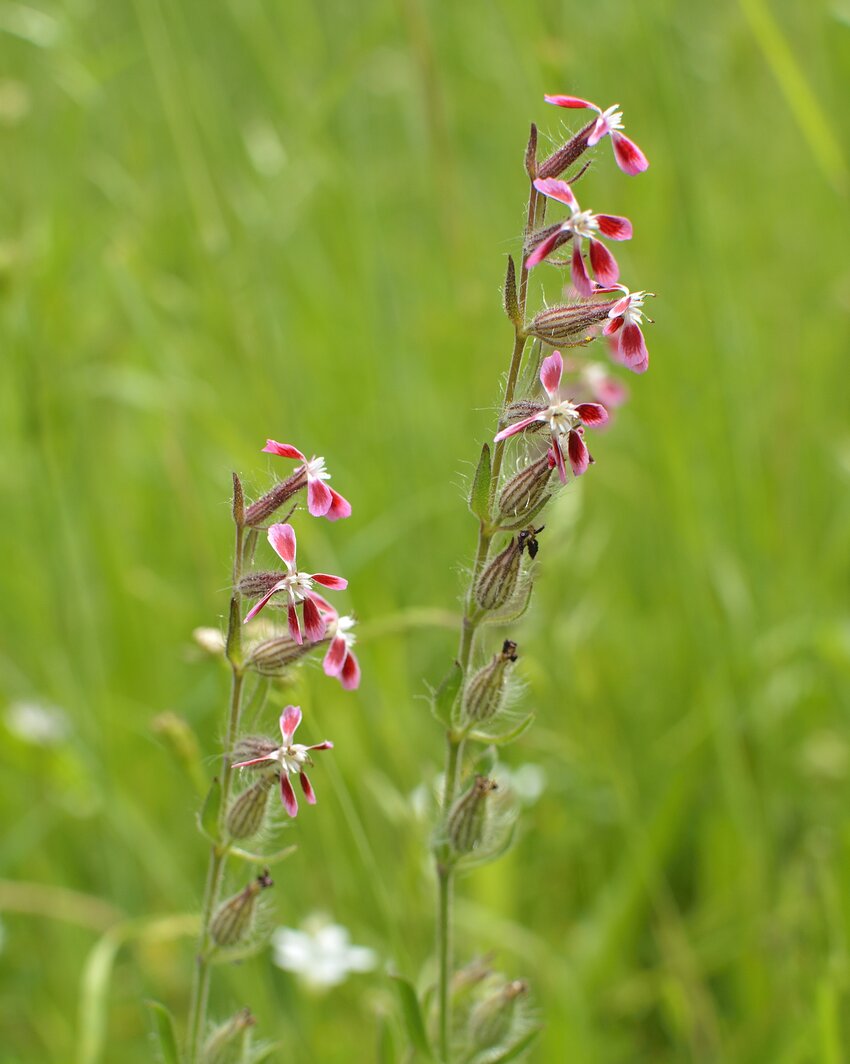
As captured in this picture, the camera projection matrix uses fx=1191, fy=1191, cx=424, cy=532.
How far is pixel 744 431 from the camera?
12.0ft

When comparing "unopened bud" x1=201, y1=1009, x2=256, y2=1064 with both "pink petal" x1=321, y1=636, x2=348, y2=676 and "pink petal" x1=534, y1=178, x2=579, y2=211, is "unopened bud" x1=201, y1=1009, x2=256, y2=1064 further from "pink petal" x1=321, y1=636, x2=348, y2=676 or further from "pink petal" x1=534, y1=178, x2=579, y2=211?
"pink petal" x1=534, y1=178, x2=579, y2=211

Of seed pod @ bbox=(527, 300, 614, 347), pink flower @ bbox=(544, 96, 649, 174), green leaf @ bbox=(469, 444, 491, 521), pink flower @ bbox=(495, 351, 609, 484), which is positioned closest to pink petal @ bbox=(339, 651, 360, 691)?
green leaf @ bbox=(469, 444, 491, 521)

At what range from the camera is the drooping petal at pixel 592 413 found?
1.45 meters

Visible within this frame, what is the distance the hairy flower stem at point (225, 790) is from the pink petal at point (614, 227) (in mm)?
540

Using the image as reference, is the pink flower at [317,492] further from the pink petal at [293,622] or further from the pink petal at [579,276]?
the pink petal at [579,276]

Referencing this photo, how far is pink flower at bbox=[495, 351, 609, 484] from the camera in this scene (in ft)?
4.68

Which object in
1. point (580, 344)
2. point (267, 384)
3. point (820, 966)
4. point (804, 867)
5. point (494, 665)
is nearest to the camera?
point (580, 344)

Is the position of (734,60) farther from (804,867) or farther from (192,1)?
(804,867)

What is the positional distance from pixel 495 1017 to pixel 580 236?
3.81 ft

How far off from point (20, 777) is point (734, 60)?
4.60 m

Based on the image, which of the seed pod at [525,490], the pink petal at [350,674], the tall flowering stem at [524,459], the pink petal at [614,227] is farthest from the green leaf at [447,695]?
the pink petal at [614,227]

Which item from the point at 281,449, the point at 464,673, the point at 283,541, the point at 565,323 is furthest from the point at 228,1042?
the point at 565,323

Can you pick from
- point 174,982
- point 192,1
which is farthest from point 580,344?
point 192,1

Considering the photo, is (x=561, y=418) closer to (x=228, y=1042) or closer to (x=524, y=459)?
(x=524, y=459)
